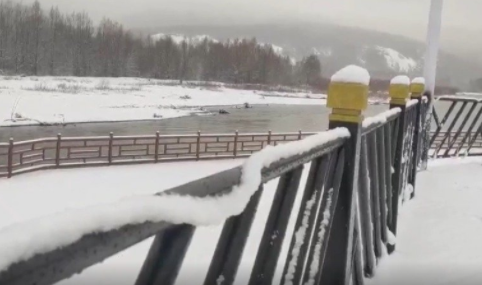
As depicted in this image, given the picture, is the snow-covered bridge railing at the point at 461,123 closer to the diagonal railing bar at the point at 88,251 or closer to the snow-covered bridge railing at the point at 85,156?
the snow-covered bridge railing at the point at 85,156

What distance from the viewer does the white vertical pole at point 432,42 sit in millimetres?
7477

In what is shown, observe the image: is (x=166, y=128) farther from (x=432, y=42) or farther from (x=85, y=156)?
(x=432, y=42)

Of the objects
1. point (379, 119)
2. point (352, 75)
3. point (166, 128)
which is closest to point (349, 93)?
point (352, 75)

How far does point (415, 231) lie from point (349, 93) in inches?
92.1

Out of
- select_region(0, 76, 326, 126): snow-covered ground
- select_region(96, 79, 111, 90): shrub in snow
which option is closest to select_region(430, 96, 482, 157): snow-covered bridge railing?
select_region(0, 76, 326, 126): snow-covered ground

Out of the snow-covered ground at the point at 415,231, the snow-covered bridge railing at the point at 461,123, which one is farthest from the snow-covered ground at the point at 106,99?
the snow-covered ground at the point at 415,231

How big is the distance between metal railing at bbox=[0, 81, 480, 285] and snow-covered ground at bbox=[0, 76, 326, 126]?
68.2 feet

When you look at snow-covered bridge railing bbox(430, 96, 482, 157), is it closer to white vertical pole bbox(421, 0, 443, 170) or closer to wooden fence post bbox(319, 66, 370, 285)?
white vertical pole bbox(421, 0, 443, 170)

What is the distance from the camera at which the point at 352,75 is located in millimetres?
2076

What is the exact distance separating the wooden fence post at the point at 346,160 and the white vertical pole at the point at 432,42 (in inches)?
229

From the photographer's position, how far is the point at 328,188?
195cm

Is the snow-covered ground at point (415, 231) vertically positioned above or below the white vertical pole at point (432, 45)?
below

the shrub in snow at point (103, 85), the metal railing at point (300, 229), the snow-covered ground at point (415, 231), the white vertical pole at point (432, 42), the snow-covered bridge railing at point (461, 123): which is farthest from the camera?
the shrub in snow at point (103, 85)

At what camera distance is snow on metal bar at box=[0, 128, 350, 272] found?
60 cm
